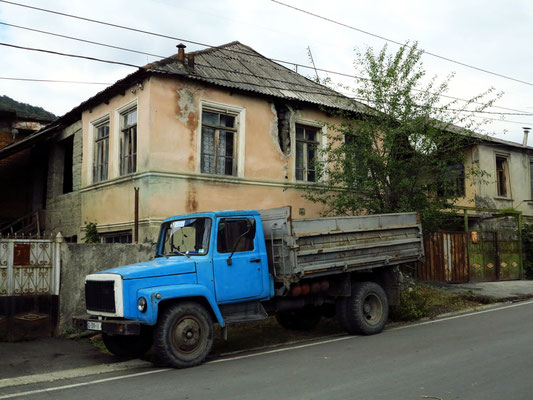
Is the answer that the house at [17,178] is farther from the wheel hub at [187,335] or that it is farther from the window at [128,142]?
the wheel hub at [187,335]

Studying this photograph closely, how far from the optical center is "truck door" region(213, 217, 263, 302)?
7.95m

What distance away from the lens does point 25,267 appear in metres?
9.68

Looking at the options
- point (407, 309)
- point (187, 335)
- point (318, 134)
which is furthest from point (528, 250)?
point (187, 335)

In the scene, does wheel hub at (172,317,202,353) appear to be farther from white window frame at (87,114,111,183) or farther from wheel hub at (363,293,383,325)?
white window frame at (87,114,111,183)

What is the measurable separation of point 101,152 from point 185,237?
8094mm

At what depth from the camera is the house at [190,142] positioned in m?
12.9

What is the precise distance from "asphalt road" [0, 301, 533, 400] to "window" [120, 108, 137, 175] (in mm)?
7457

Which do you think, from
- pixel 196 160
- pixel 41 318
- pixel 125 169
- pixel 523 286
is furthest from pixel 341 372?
pixel 523 286

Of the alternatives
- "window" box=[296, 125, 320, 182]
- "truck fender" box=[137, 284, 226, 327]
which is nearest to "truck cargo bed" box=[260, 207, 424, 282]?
"truck fender" box=[137, 284, 226, 327]

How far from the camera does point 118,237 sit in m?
14.3

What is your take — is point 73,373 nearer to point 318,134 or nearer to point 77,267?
point 77,267

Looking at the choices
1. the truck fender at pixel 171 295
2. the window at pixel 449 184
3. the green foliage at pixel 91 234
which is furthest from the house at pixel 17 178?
the window at pixel 449 184

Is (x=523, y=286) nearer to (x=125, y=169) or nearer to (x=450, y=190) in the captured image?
(x=450, y=190)

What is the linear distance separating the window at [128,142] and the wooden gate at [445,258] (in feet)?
31.8
